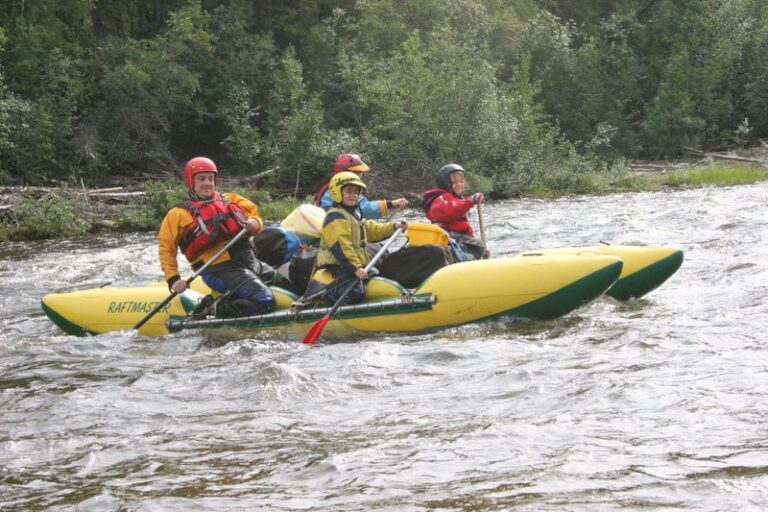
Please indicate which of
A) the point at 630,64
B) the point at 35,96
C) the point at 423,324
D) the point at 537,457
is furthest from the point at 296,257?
the point at 630,64

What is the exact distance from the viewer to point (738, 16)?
28.6 meters

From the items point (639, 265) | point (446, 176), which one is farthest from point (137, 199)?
point (639, 265)

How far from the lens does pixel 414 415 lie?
16.2ft

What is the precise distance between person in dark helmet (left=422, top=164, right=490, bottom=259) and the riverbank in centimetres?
954

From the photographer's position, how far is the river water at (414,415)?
12.7ft

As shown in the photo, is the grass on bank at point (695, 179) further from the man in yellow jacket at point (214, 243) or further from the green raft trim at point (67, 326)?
the green raft trim at point (67, 326)

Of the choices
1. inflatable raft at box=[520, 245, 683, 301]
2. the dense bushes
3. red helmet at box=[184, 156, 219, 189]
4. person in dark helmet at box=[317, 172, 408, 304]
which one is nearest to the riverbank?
the dense bushes

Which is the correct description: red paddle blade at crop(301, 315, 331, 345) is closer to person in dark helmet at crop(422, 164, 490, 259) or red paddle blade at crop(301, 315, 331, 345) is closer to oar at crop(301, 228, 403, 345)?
oar at crop(301, 228, 403, 345)

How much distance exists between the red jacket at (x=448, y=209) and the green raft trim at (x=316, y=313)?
154 centimetres

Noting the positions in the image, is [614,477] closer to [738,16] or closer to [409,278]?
[409,278]

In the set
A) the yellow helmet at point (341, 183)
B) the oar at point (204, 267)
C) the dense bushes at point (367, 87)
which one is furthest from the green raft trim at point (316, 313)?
the dense bushes at point (367, 87)

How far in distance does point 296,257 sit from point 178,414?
9.82 ft

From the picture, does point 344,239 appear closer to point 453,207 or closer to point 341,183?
point 341,183

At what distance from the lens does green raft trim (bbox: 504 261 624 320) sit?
7066 millimetres
